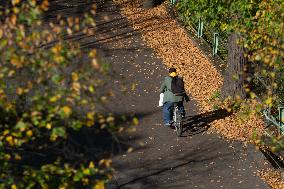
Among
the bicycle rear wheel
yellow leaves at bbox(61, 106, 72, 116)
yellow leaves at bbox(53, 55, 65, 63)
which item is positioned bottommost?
the bicycle rear wheel

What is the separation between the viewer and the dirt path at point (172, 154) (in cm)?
1259

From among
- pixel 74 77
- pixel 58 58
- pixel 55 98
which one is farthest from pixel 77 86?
pixel 58 58

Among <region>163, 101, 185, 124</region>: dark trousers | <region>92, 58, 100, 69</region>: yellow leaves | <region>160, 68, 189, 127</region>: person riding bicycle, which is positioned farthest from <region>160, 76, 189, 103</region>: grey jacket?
<region>92, 58, 100, 69</region>: yellow leaves

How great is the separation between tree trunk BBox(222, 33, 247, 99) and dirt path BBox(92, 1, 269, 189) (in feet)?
3.65

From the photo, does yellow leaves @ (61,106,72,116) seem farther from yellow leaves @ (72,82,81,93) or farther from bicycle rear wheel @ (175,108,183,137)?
bicycle rear wheel @ (175,108,183,137)

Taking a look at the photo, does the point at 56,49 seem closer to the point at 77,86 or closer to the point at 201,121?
the point at 77,86

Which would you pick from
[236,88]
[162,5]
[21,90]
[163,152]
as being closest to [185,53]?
[236,88]

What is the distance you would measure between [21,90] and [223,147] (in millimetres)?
8233

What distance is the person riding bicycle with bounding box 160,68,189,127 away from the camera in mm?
14172

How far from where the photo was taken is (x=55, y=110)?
6.47 m

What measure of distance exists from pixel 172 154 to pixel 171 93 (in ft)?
5.01

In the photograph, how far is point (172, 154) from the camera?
45.1 ft

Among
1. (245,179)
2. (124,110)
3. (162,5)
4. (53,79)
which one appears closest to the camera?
(53,79)

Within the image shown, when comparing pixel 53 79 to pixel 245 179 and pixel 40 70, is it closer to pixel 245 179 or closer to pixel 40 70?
pixel 40 70
